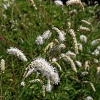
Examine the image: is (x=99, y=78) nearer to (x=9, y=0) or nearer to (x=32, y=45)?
(x=32, y=45)

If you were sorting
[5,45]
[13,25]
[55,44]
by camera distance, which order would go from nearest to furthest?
[55,44]
[5,45]
[13,25]

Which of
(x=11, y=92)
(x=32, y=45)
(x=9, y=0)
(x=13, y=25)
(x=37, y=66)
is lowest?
(x=37, y=66)

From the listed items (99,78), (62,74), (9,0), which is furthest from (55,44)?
(9,0)

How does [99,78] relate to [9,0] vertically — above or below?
below

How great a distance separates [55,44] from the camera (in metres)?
4.50

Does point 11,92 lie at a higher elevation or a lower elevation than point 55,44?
lower

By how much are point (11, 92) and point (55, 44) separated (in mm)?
923

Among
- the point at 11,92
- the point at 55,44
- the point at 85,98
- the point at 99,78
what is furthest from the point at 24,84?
the point at 99,78

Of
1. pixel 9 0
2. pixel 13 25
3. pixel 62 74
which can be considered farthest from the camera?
pixel 9 0

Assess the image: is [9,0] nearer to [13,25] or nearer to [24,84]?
[13,25]

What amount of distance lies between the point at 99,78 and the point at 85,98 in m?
0.62

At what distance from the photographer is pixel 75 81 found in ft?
18.3

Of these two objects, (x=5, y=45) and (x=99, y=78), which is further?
(x=5, y=45)

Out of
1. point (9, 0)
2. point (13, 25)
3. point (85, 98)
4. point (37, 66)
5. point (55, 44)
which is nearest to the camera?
point (37, 66)
